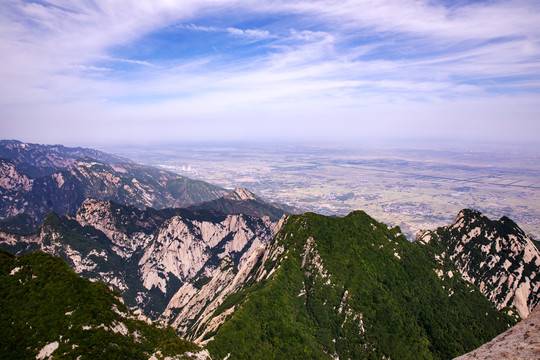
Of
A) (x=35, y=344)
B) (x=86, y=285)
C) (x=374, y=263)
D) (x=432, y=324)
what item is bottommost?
(x=432, y=324)

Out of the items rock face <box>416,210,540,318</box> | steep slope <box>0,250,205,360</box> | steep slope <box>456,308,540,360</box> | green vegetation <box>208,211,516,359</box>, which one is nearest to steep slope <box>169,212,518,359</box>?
green vegetation <box>208,211,516,359</box>

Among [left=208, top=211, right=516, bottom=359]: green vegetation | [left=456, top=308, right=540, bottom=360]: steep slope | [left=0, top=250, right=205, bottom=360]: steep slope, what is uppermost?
[left=456, top=308, right=540, bottom=360]: steep slope

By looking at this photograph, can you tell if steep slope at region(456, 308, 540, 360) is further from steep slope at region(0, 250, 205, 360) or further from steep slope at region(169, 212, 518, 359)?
steep slope at region(169, 212, 518, 359)

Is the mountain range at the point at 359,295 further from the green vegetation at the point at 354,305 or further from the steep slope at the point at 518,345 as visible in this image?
the steep slope at the point at 518,345

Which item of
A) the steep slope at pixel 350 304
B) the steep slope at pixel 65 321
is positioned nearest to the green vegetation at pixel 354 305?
the steep slope at pixel 350 304

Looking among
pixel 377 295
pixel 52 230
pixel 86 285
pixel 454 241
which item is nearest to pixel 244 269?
pixel 377 295

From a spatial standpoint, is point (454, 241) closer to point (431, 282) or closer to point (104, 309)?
point (431, 282)
